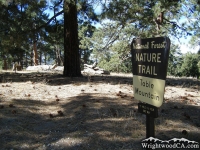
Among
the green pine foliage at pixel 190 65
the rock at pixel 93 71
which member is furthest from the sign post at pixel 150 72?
the green pine foliage at pixel 190 65

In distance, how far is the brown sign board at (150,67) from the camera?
1.89m

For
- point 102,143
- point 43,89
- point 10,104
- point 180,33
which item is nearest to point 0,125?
point 10,104

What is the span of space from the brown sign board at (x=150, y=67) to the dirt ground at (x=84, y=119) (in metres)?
0.99

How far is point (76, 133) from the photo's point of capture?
10.5 feet

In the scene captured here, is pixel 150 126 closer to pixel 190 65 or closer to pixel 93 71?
pixel 93 71

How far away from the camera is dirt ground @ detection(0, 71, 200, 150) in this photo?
9.72ft

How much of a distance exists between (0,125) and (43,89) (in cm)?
239

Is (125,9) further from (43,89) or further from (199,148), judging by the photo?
(199,148)

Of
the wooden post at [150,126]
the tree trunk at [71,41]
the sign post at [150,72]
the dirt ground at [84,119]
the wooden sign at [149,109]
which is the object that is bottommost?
the dirt ground at [84,119]

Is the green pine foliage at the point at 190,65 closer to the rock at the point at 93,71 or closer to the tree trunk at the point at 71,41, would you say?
the rock at the point at 93,71

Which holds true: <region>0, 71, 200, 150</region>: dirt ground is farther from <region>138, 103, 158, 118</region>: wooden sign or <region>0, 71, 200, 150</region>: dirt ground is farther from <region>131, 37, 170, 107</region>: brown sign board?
<region>131, 37, 170, 107</region>: brown sign board

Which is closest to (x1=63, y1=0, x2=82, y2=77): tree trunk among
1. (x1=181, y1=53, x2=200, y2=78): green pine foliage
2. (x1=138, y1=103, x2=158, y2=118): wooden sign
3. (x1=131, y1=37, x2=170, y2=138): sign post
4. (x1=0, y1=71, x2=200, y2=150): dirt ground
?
(x1=0, y1=71, x2=200, y2=150): dirt ground

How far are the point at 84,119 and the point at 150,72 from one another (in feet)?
6.46

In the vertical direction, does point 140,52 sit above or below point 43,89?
above
